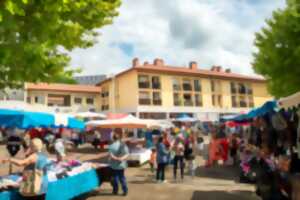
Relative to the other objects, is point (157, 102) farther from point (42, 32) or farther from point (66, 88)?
point (42, 32)

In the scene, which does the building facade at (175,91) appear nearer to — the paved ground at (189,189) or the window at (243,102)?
the window at (243,102)

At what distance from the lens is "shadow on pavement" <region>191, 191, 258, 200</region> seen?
844 centimetres

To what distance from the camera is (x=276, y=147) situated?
9.67 m

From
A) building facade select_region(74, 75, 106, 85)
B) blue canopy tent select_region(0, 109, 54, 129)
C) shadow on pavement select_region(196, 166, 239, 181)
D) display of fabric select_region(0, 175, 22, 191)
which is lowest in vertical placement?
shadow on pavement select_region(196, 166, 239, 181)

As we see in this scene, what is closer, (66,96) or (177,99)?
(177,99)

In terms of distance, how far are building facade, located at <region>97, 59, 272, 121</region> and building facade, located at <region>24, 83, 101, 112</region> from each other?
1.62m

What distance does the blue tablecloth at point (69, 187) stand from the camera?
625cm

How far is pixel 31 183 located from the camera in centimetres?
588

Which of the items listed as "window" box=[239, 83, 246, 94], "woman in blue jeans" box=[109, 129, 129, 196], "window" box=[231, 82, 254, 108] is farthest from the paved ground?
"window" box=[239, 83, 246, 94]

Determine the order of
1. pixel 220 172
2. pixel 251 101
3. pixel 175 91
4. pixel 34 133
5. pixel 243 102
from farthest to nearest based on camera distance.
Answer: pixel 251 101 < pixel 243 102 < pixel 175 91 < pixel 34 133 < pixel 220 172

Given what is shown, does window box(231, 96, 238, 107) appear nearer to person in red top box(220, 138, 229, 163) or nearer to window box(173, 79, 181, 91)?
window box(173, 79, 181, 91)

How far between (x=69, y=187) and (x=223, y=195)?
3.97 meters

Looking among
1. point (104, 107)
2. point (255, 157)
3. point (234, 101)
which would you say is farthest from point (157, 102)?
point (255, 157)

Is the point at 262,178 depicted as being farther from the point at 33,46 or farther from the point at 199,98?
the point at 199,98
